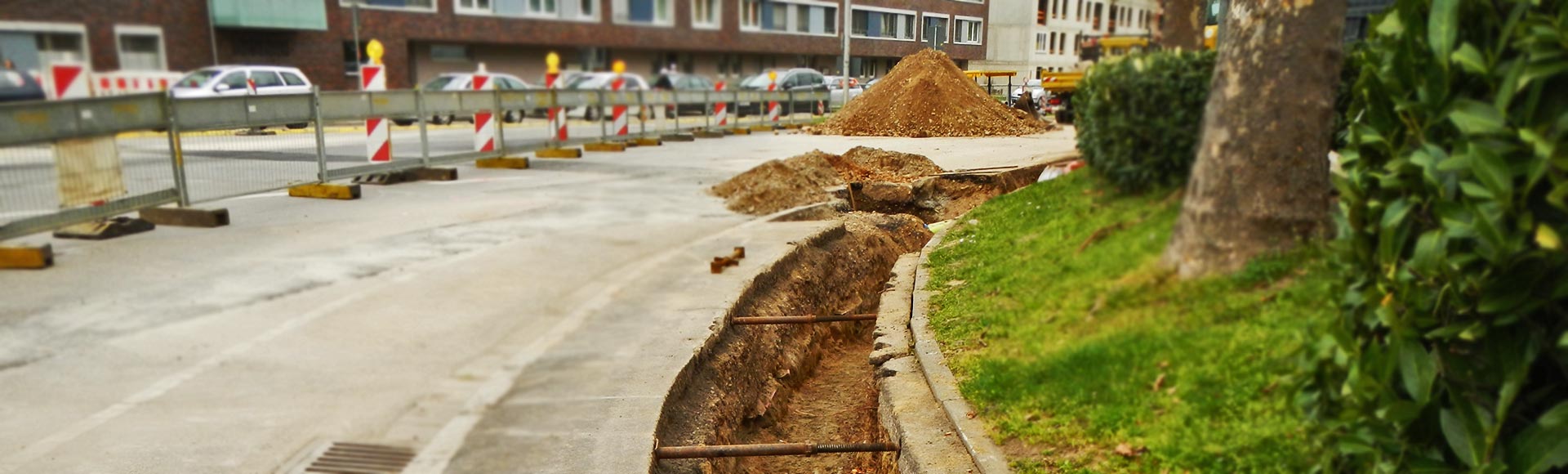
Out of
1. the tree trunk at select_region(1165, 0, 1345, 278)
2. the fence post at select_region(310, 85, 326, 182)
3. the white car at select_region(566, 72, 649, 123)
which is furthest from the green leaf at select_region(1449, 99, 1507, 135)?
the white car at select_region(566, 72, 649, 123)

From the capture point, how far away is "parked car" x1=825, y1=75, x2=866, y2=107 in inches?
160

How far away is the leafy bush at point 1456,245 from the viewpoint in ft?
4.71

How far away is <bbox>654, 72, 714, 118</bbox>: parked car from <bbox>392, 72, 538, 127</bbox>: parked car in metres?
2.69

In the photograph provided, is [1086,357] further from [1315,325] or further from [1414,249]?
[1414,249]

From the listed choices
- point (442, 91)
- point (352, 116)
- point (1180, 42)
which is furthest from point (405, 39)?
point (1180, 42)

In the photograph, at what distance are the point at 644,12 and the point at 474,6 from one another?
352cm

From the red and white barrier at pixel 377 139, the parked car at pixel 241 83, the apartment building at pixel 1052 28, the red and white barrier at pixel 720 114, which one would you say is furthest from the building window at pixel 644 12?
the red and white barrier at pixel 720 114

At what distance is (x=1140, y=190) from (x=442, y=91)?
12.3 m

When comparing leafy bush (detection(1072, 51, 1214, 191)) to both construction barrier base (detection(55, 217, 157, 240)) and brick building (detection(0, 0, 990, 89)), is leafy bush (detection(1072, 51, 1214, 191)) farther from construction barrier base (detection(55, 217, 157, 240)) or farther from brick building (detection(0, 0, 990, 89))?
construction barrier base (detection(55, 217, 157, 240))

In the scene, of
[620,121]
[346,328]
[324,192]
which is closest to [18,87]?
[346,328]

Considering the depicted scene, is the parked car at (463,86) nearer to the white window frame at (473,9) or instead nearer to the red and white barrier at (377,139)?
the red and white barrier at (377,139)

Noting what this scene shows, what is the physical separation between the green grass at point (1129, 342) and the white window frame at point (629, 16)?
6.13 m

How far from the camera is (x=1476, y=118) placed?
4.88 feet

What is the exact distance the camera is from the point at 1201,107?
1427 millimetres
